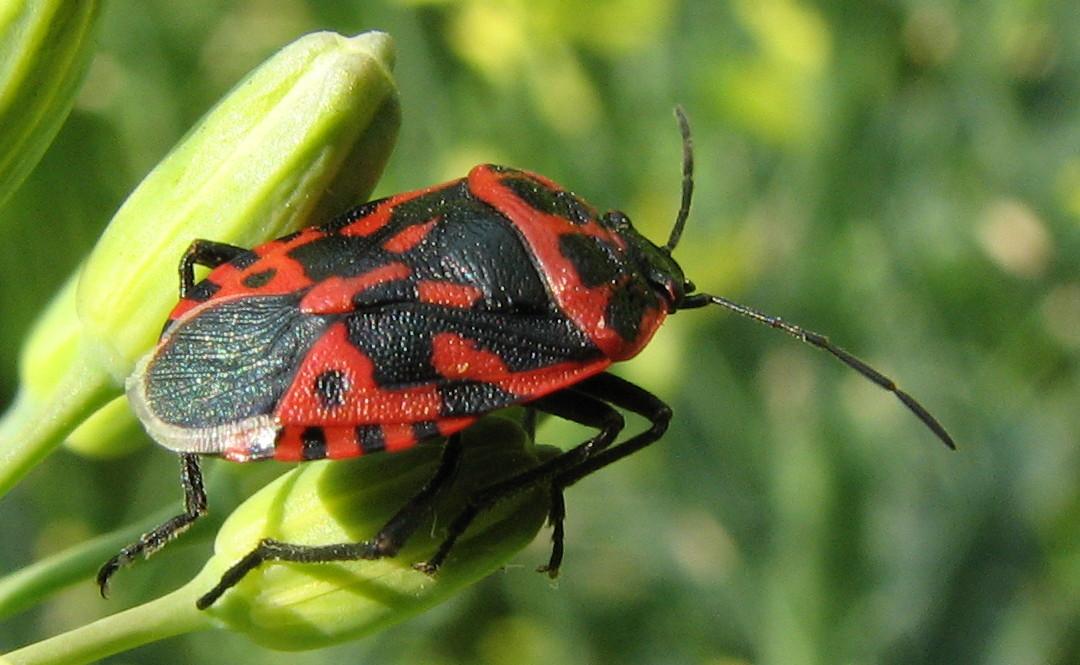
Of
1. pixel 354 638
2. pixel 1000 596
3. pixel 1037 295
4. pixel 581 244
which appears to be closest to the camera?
pixel 354 638

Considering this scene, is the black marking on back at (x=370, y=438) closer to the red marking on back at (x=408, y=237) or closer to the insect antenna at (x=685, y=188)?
the red marking on back at (x=408, y=237)

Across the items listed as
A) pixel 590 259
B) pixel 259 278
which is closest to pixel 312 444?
pixel 259 278

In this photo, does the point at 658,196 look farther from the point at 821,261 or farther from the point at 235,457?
the point at 235,457

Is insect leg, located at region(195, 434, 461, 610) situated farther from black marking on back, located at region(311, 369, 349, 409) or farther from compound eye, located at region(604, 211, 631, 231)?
compound eye, located at region(604, 211, 631, 231)

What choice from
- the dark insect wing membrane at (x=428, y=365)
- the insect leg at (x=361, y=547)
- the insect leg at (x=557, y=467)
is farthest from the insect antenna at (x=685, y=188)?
the insect leg at (x=361, y=547)

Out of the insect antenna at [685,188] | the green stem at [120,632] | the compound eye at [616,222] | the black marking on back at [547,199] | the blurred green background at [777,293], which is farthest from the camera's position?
the blurred green background at [777,293]

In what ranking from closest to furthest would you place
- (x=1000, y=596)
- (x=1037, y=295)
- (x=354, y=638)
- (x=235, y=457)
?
(x=235, y=457)
(x=354, y=638)
(x=1000, y=596)
(x=1037, y=295)

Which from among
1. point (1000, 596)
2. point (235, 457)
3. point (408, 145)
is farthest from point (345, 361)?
point (1000, 596)
